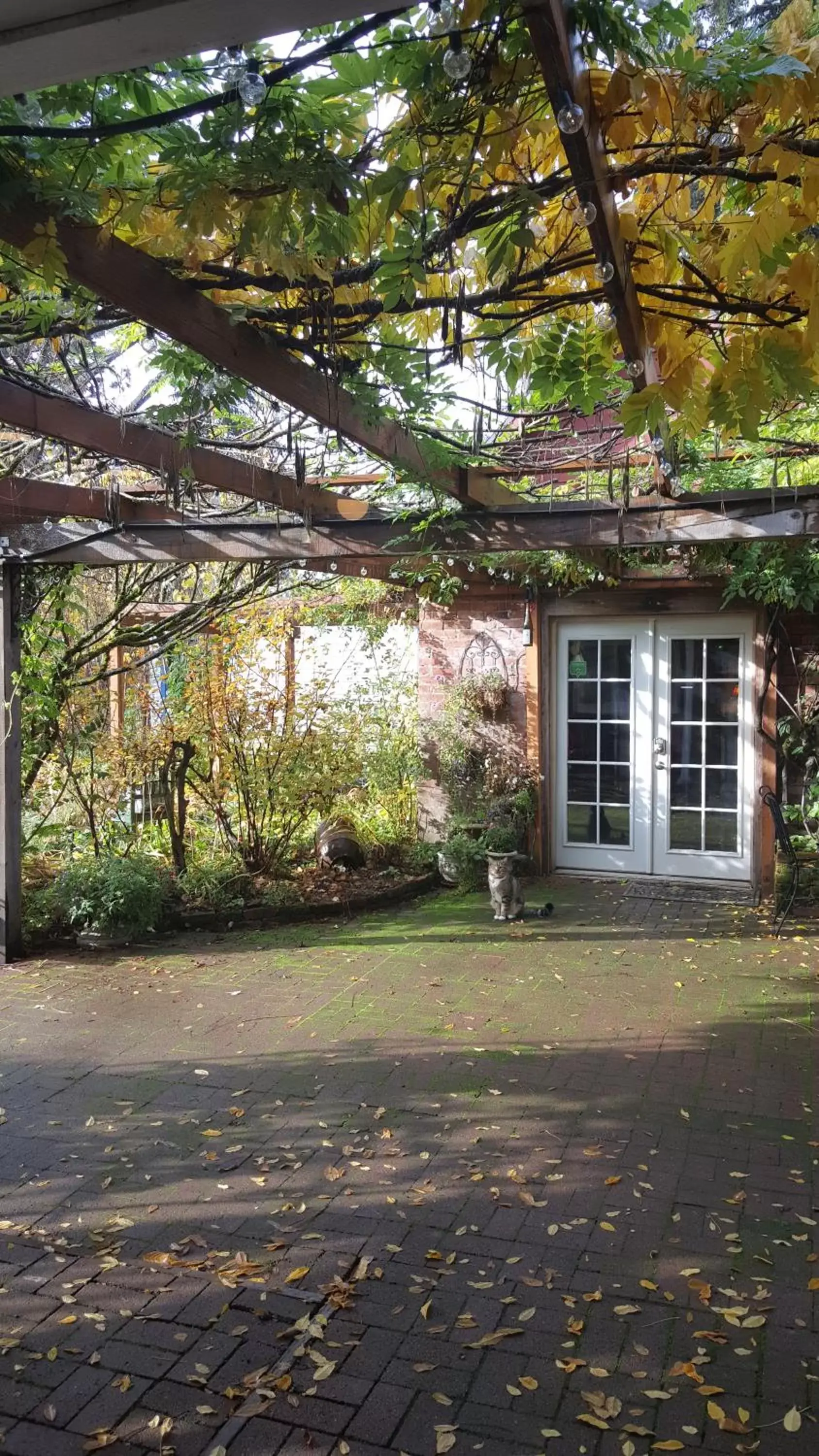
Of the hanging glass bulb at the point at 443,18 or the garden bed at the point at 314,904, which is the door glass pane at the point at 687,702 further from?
the hanging glass bulb at the point at 443,18

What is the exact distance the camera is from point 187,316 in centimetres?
287

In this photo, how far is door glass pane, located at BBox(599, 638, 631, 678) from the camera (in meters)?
8.39

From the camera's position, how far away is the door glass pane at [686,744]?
319 inches

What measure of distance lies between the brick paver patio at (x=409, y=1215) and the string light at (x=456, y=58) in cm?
280

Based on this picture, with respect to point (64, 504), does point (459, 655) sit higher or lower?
lower

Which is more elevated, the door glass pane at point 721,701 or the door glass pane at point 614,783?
the door glass pane at point 721,701

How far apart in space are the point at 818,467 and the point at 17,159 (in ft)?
16.2

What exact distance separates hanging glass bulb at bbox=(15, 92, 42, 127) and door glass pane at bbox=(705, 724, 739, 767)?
267 inches

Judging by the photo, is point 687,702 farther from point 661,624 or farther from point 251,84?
point 251,84

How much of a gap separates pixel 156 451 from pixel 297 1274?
3.34 m

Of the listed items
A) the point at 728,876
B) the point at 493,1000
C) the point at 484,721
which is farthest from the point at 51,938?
the point at 728,876

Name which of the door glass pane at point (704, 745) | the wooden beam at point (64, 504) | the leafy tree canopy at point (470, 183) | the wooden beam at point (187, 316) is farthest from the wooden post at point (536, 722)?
the leafy tree canopy at point (470, 183)

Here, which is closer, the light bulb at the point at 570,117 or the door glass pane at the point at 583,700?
the light bulb at the point at 570,117

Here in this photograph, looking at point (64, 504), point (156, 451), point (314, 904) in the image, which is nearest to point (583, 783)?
point (314, 904)
